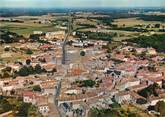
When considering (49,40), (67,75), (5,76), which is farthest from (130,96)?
(49,40)

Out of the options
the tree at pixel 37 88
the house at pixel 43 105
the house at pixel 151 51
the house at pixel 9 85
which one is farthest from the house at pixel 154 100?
the house at pixel 151 51

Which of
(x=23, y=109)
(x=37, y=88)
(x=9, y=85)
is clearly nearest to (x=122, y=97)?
(x=37, y=88)

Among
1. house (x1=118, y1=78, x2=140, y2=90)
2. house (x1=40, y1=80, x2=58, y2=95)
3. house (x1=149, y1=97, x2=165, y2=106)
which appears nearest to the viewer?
house (x1=149, y1=97, x2=165, y2=106)

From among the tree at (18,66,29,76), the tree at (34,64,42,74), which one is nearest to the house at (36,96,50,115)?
the tree at (18,66,29,76)

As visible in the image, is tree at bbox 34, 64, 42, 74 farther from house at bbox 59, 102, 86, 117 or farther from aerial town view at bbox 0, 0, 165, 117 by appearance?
house at bbox 59, 102, 86, 117

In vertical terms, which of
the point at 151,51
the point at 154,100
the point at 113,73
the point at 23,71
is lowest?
the point at 151,51

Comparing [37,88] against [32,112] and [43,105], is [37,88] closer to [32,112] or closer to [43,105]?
[43,105]

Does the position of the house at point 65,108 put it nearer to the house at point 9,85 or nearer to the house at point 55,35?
the house at point 9,85
